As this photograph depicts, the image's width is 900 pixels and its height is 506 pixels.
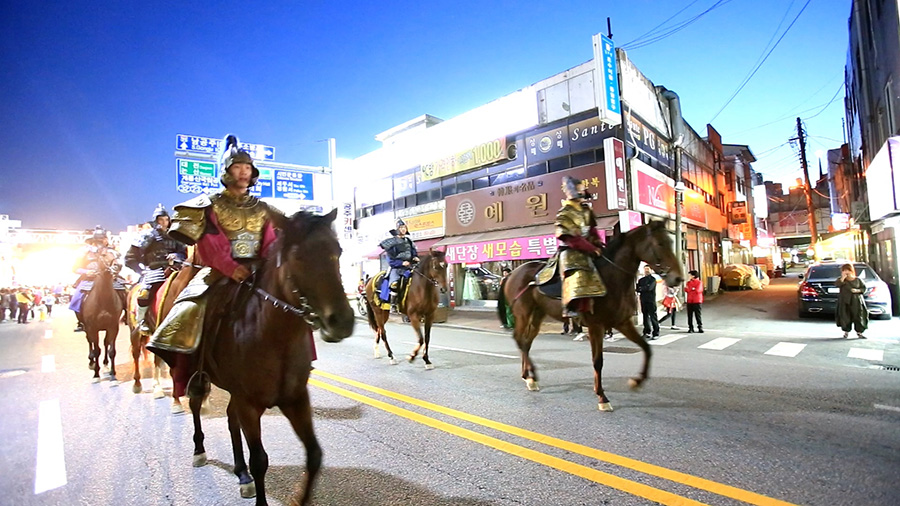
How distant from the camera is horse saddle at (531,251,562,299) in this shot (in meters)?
6.59

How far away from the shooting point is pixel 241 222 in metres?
3.47

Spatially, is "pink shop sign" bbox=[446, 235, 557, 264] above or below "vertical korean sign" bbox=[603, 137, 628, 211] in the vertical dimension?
below

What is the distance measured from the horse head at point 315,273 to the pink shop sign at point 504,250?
12.9m

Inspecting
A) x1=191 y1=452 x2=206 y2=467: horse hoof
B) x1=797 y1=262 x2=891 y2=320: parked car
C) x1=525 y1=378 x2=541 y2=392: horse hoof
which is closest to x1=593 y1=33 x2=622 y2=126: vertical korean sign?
x1=797 y1=262 x2=891 y2=320: parked car

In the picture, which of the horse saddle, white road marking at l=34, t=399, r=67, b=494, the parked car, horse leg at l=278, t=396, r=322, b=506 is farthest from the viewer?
the parked car

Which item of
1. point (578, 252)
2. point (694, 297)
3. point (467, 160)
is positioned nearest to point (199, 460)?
point (578, 252)

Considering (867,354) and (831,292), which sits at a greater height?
(831,292)

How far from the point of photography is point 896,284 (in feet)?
49.0

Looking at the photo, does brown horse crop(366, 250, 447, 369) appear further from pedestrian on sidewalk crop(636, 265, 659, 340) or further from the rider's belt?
pedestrian on sidewalk crop(636, 265, 659, 340)

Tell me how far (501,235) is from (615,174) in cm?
527

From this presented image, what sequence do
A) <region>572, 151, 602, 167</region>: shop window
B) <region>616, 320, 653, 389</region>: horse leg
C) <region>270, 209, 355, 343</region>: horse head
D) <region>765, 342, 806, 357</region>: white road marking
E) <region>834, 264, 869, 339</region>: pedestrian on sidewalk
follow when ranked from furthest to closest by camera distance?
<region>572, 151, 602, 167</region>: shop window < <region>834, 264, 869, 339</region>: pedestrian on sidewalk < <region>765, 342, 806, 357</region>: white road marking < <region>616, 320, 653, 389</region>: horse leg < <region>270, 209, 355, 343</region>: horse head

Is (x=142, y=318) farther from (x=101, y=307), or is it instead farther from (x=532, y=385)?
(x=532, y=385)

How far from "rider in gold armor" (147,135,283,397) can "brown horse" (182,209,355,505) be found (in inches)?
7.7

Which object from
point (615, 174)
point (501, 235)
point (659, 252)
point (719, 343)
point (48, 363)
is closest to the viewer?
point (659, 252)
